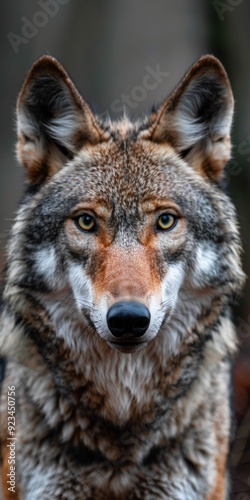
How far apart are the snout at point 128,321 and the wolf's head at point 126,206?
15 millimetres

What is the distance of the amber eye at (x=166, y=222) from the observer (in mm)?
4070

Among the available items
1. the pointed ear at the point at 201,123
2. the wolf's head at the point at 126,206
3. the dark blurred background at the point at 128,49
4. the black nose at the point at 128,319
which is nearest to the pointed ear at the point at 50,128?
the wolf's head at the point at 126,206

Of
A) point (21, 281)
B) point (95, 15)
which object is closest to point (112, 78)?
point (95, 15)

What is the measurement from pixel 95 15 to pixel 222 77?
8.33 m

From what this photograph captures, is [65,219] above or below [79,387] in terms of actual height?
above

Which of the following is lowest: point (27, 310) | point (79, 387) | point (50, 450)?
point (50, 450)

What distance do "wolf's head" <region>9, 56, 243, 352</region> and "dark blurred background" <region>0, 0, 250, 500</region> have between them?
14.3ft

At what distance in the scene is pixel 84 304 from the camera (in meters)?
4.00

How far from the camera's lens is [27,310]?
4.33 meters

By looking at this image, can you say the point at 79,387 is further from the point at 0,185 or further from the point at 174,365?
the point at 0,185

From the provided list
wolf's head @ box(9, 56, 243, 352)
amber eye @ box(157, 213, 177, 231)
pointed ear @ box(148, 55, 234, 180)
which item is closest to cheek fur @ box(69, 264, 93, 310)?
wolf's head @ box(9, 56, 243, 352)

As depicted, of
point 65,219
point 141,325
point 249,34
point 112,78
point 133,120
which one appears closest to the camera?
point 141,325

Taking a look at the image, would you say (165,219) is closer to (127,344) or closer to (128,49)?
(127,344)

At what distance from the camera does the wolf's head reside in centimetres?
393
